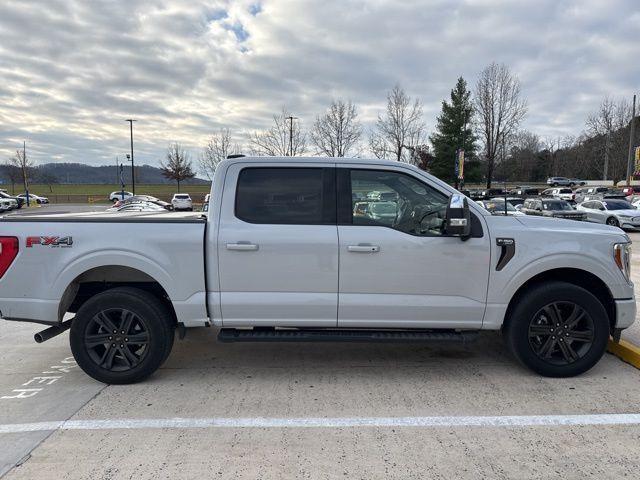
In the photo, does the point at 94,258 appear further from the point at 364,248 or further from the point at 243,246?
the point at 364,248

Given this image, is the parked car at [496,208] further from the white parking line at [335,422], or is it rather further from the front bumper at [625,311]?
the white parking line at [335,422]

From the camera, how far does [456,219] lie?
3.52 meters

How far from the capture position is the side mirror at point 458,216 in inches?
138

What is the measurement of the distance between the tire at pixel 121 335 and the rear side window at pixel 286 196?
46.5 inches

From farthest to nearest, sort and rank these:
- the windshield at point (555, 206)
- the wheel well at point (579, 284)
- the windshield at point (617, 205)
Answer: the windshield at point (555, 206)
the windshield at point (617, 205)
the wheel well at point (579, 284)

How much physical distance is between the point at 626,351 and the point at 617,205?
66.3 feet

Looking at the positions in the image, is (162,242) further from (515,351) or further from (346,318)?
(515,351)

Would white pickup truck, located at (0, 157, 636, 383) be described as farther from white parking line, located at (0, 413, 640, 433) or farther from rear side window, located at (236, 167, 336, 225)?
white parking line, located at (0, 413, 640, 433)

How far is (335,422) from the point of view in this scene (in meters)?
3.29

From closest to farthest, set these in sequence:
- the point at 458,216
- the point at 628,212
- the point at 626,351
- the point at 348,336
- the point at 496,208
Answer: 1. the point at 458,216
2. the point at 348,336
3. the point at 626,351
4. the point at 496,208
5. the point at 628,212

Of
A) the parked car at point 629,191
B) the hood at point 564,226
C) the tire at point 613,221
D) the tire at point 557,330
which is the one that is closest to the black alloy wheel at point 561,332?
the tire at point 557,330

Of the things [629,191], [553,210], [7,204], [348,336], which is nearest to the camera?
[348,336]

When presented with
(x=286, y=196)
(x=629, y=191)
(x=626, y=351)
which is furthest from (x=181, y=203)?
(x=626, y=351)

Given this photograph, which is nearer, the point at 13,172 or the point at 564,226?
the point at 564,226
